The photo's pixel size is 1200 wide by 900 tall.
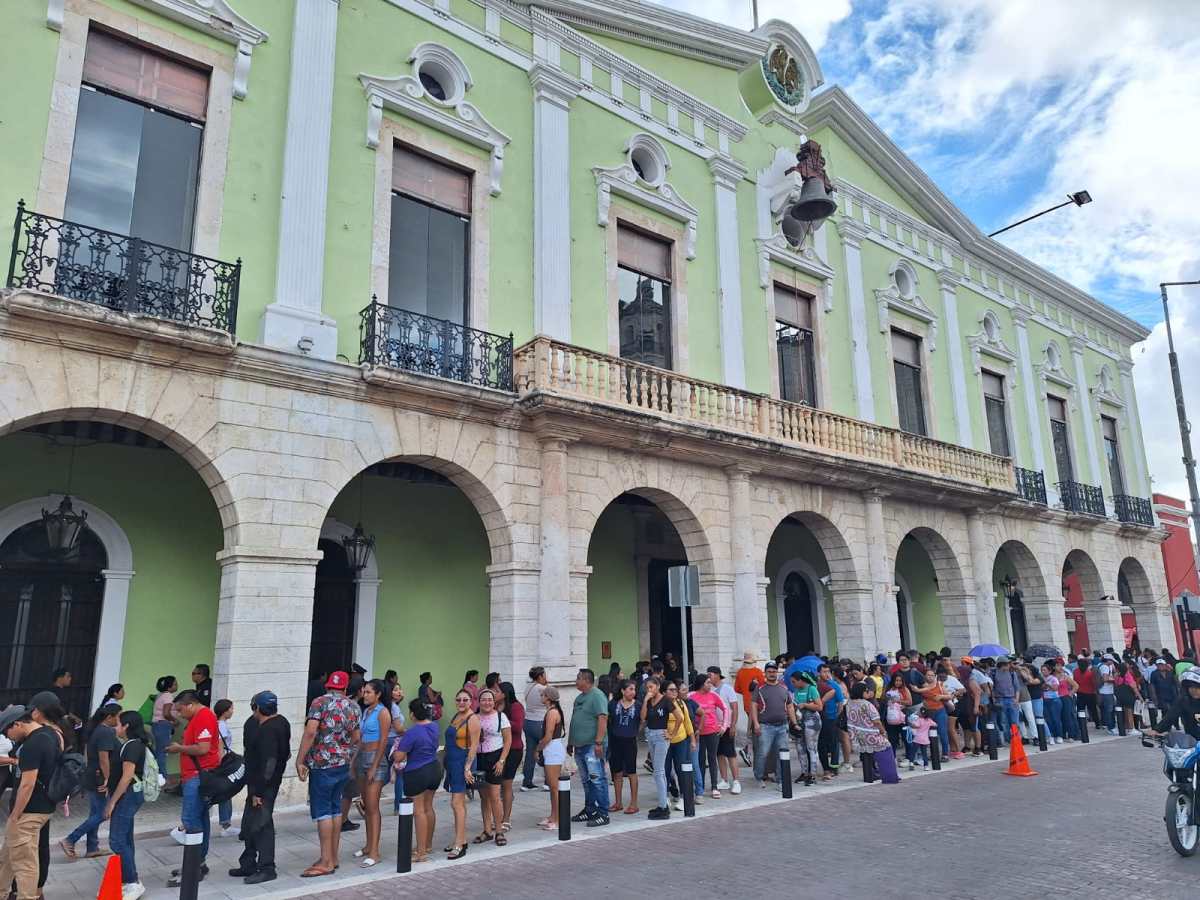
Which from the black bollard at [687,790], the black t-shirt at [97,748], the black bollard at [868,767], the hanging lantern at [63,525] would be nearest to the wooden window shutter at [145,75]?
the hanging lantern at [63,525]

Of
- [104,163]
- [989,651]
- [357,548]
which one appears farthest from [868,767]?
[104,163]

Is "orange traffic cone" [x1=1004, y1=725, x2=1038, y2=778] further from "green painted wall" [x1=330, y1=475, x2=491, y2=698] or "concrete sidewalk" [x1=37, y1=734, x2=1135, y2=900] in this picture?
"green painted wall" [x1=330, y1=475, x2=491, y2=698]

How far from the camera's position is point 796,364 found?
1794 cm

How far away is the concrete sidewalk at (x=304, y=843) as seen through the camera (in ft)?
22.6

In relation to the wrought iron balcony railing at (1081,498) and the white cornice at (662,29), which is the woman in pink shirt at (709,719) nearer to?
the white cornice at (662,29)

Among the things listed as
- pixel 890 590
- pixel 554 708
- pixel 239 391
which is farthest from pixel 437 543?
pixel 890 590

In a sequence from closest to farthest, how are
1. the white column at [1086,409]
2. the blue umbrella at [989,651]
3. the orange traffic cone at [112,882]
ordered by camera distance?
the orange traffic cone at [112,882] < the blue umbrella at [989,651] < the white column at [1086,409]

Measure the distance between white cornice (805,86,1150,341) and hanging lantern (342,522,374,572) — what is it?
14.1m

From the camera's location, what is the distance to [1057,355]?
85.1ft

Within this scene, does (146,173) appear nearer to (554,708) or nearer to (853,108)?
(554,708)

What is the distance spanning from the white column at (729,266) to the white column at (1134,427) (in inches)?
739

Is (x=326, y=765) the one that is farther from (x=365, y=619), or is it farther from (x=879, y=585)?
(x=879, y=585)

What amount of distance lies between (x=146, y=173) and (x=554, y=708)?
8.06 meters

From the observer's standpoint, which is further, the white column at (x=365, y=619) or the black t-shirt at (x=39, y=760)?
the white column at (x=365, y=619)
